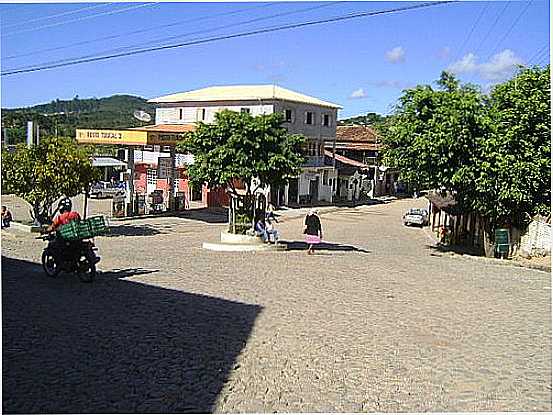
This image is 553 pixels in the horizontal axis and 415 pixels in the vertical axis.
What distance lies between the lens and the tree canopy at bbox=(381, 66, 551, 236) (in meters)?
14.4

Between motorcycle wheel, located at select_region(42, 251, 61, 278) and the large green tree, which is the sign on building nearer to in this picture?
the large green tree

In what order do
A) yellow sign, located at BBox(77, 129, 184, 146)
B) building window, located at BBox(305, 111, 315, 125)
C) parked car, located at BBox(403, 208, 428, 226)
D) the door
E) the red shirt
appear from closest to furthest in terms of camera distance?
the red shirt < yellow sign, located at BBox(77, 129, 184, 146) < parked car, located at BBox(403, 208, 428, 226) < building window, located at BBox(305, 111, 315, 125) < the door

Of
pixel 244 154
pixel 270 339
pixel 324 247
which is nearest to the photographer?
pixel 270 339

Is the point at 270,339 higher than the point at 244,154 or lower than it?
lower

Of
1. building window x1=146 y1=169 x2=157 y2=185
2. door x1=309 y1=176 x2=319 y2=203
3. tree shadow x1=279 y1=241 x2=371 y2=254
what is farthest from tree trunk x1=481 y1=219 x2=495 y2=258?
door x1=309 y1=176 x2=319 y2=203

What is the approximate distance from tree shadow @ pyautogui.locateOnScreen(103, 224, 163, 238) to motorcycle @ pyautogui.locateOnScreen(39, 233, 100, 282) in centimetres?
953

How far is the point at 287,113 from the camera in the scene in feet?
113

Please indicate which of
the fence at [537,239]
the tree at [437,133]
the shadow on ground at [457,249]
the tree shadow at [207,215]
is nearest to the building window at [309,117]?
the tree shadow at [207,215]

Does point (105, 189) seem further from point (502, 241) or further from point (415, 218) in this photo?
point (502, 241)

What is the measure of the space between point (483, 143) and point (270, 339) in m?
9.61

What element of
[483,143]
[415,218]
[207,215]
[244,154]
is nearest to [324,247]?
[244,154]

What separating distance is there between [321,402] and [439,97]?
11.8 m

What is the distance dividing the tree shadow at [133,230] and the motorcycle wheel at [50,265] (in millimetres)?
9324

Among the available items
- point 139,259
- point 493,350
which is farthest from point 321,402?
point 139,259
